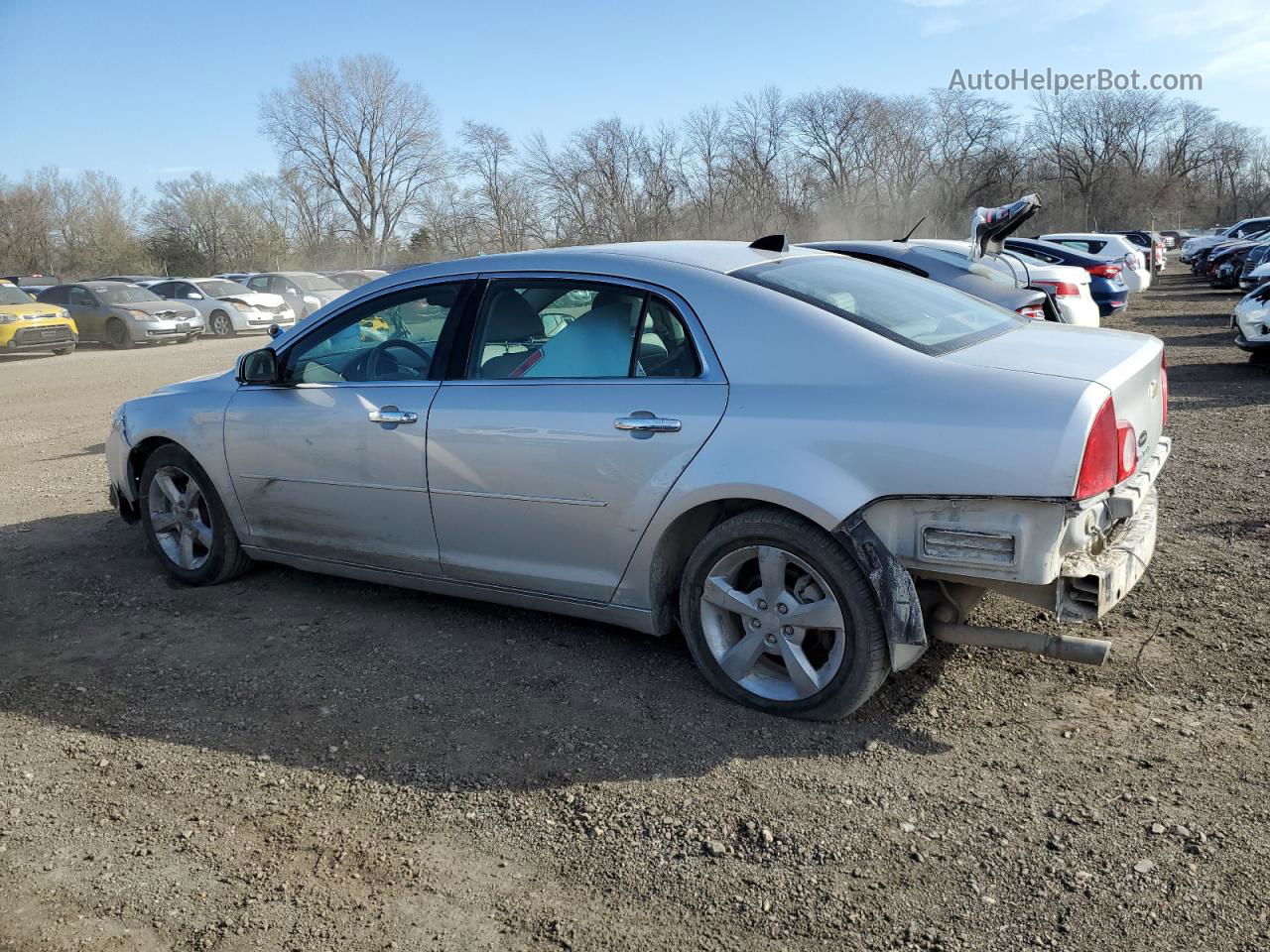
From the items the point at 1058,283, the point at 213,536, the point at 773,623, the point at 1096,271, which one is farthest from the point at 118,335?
the point at 773,623

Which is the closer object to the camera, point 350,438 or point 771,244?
point 771,244

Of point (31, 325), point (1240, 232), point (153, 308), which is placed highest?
point (153, 308)

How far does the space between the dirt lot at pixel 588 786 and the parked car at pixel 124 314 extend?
21516 millimetres

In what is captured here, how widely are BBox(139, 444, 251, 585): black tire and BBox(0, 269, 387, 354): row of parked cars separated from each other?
56.8 feet

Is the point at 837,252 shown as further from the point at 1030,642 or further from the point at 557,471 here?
the point at 1030,642

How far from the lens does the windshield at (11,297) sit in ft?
75.2

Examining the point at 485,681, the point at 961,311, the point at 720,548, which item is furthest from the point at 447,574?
the point at 961,311

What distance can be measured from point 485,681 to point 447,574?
0.54 meters

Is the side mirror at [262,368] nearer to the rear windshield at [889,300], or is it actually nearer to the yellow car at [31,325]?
the rear windshield at [889,300]

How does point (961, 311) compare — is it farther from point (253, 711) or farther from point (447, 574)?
point (253, 711)

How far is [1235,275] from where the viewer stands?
88.6 ft

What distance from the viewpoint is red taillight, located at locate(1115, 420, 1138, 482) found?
3.27 m

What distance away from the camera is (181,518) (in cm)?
536

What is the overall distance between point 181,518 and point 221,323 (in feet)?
78.6
